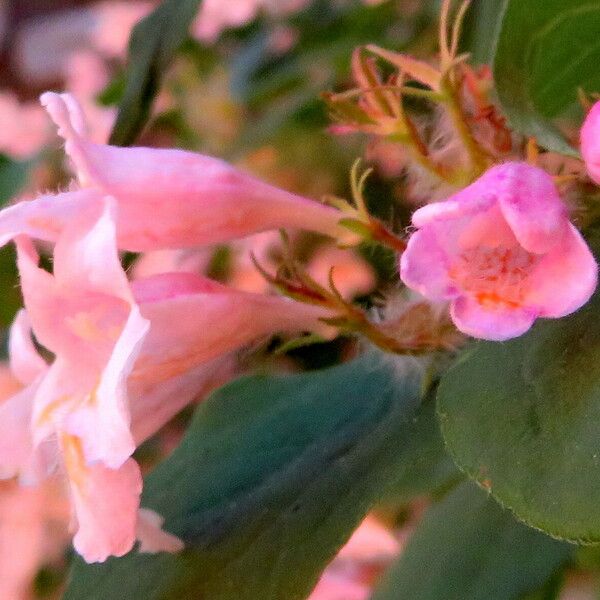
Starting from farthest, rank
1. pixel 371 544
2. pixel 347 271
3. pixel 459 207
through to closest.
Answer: pixel 347 271
pixel 371 544
pixel 459 207

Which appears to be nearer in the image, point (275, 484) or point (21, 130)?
point (275, 484)

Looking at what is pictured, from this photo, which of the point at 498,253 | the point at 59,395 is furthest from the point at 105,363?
the point at 498,253

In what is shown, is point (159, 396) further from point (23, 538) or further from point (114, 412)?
point (23, 538)

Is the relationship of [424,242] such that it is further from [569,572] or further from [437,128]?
[569,572]

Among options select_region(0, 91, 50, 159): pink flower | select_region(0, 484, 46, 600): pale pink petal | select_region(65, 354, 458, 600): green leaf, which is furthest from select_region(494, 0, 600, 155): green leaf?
select_region(0, 91, 50, 159): pink flower

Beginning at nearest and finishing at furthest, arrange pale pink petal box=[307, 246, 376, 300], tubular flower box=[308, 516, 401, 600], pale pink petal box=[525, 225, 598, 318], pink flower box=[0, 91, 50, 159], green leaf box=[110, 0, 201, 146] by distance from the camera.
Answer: pale pink petal box=[525, 225, 598, 318]
green leaf box=[110, 0, 201, 146]
tubular flower box=[308, 516, 401, 600]
pale pink petal box=[307, 246, 376, 300]
pink flower box=[0, 91, 50, 159]

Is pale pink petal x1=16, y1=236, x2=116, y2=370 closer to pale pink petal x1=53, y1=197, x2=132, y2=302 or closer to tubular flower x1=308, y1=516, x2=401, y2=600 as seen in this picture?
pale pink petal x1=53, y1=197, x2=132, y2=302

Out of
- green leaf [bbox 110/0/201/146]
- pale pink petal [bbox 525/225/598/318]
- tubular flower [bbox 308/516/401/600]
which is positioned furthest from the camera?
tubular flower [bbox 308/516/401/600]
